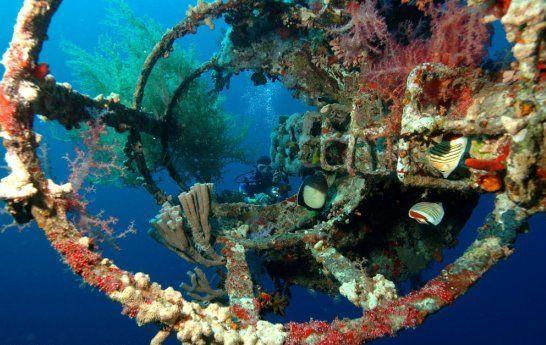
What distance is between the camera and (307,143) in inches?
225

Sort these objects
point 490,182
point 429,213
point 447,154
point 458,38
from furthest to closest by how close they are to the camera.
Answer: point 458,38
point 429,213
point 447,154
point 490,182

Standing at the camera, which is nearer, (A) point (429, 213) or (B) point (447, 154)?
(B) point (447, 154)

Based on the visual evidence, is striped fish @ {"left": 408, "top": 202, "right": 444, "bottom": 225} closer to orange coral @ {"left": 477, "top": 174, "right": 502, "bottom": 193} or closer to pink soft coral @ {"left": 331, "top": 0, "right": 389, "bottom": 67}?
orange coral @ {"left": 477, "top": 174, "right": 502, "bottom": 193}

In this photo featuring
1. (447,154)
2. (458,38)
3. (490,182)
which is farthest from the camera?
(458,38)

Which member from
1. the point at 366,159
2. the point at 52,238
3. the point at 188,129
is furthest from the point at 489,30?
the point at 188,129

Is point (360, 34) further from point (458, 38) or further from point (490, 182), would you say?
point (490, 182)

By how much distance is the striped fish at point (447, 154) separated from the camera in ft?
9.82

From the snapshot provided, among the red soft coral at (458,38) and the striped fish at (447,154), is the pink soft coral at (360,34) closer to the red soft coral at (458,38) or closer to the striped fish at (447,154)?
the red soft coral at (458,38)

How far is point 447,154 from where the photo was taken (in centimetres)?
305

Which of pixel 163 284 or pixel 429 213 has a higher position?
pixel 163 284

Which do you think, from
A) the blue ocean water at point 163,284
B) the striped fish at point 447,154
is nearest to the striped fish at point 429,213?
the striped fish at point 447,154

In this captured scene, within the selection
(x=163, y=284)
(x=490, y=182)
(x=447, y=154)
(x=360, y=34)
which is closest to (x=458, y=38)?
(x=360, y=34)

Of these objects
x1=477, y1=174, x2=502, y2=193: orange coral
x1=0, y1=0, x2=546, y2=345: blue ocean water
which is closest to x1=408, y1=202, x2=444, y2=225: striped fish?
x1=477, y1=174, x2=502, y2=193: orange coral

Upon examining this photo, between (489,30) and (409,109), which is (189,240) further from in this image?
(489,30)
